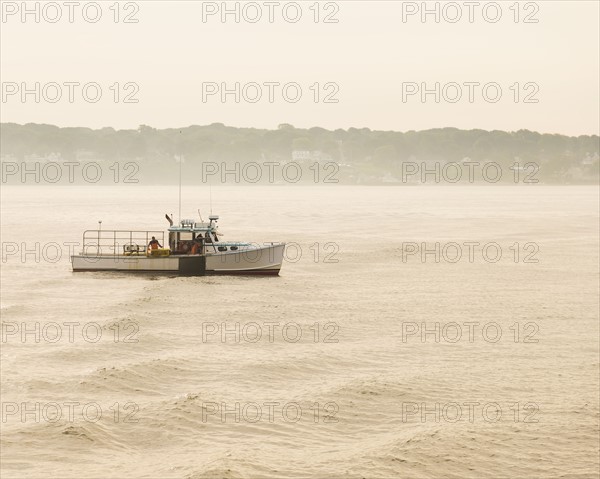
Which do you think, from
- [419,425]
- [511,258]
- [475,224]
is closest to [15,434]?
[419,425]

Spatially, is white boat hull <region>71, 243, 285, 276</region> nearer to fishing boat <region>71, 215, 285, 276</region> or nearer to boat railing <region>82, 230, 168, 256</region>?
fishing boat <region>71, 215, 285, 276</region>

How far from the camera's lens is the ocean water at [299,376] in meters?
21.9

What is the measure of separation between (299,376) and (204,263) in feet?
90.5

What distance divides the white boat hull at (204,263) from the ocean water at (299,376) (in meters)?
0.92

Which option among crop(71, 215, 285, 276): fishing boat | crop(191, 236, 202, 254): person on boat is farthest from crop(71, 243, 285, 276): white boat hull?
crop(191, 236, 202, 254): person on boat

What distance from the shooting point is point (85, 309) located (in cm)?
4456

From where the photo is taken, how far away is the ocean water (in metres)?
21.9

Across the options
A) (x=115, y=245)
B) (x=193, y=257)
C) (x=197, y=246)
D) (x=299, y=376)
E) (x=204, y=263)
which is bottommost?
(x=299, y=376)

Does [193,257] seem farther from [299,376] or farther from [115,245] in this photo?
[299,376]

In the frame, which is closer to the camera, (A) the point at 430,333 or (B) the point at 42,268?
(A) the point at 430,333

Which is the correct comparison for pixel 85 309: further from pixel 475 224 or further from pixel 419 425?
pixel 475 224

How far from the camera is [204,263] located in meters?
56.4

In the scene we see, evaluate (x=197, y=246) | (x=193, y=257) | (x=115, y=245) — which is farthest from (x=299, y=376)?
(x=115, y=245)

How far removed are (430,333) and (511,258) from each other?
39.1m
